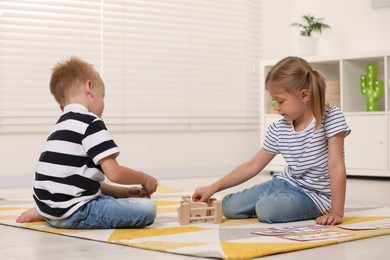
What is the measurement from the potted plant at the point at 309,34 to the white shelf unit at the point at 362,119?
0.15 m

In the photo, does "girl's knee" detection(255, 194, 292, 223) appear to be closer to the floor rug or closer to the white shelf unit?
the floor rug

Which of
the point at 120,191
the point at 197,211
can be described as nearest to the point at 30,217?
the point at 120,191

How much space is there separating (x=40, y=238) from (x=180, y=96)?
2.83 meters

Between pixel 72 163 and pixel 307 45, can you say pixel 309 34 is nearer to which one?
pixel 307 45

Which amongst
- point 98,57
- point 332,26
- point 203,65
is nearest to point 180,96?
point 203,65

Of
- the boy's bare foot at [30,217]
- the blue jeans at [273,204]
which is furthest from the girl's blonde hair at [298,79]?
the boy's bare foot at [30,217]

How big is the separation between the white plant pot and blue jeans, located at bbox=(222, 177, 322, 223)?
7.97 feet

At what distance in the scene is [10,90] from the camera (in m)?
3.90

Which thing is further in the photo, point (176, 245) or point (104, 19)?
point (104, 19)

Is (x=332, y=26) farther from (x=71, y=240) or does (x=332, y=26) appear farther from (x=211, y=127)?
(x=71, y=240)

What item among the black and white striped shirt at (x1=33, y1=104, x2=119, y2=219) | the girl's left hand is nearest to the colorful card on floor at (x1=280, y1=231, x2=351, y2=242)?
the girl's left hand

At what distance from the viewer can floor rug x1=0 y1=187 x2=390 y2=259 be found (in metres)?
1.57

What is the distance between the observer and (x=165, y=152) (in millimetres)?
4508

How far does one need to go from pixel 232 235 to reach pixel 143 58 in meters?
2.76
